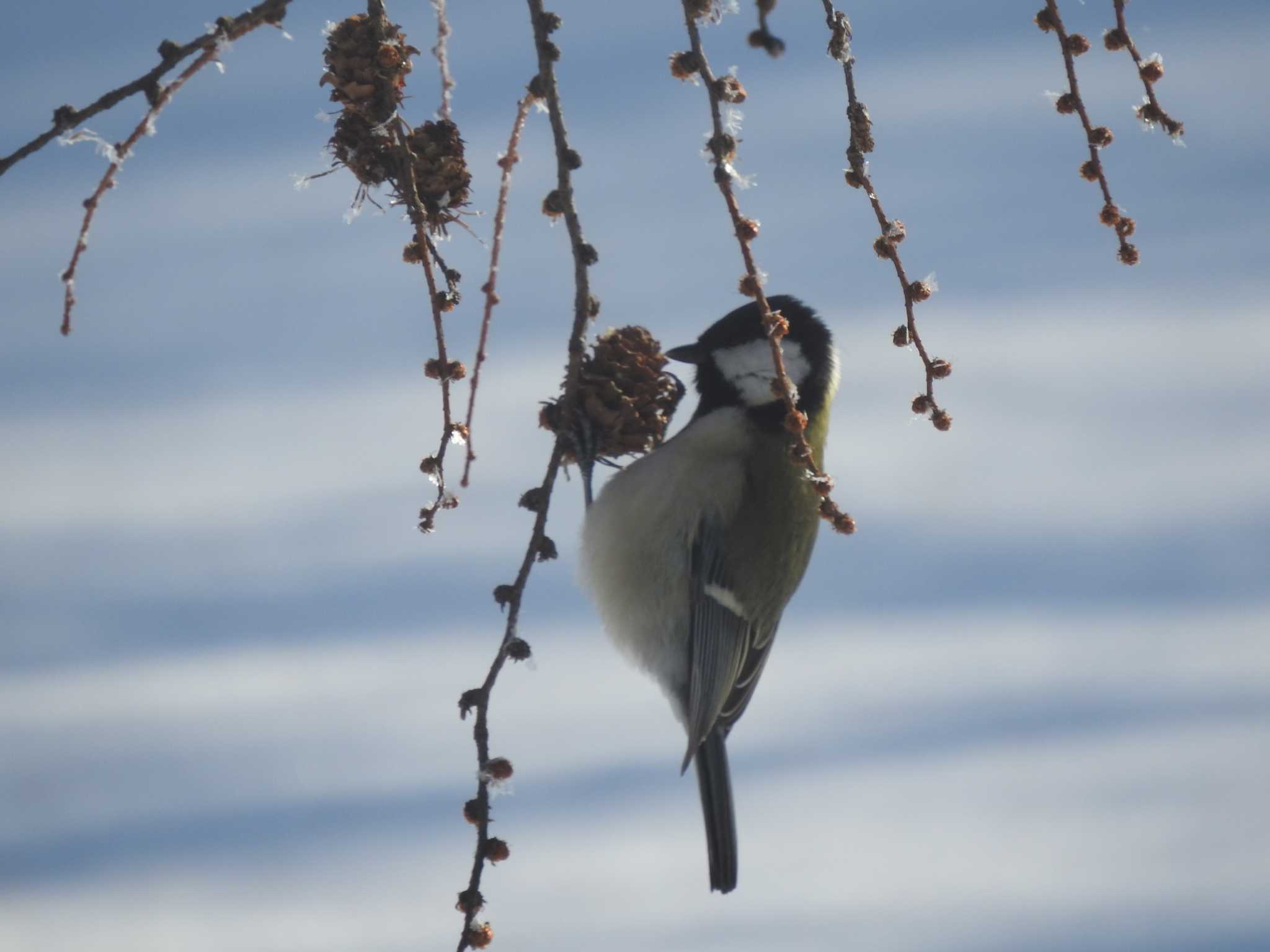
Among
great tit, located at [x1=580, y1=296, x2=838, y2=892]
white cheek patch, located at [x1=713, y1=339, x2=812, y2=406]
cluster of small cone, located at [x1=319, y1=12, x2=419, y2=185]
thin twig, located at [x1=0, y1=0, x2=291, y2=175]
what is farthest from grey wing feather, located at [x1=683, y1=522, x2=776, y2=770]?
thin twig, located at [x1=0, y1=0, x2=291, y2=175]

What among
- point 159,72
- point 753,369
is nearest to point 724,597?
point 753,369

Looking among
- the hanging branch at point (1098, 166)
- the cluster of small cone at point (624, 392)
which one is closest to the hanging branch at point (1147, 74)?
the hanging branch at point (1098, 166)

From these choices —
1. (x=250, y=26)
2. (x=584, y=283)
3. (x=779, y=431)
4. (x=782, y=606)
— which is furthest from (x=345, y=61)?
(x=782, y=606)

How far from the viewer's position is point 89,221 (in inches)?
53.1

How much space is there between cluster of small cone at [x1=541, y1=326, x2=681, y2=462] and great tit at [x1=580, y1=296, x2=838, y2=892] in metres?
0.37

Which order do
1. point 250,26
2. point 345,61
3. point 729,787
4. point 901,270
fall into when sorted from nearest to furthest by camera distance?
1. point 250,26
2. point 901,270
3. point 345,61
4. point 729,787

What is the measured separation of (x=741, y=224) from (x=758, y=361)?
1293 mm

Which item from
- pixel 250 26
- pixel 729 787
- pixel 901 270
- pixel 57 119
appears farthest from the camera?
pixel 729 787

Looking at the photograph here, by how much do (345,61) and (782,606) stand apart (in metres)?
1.32

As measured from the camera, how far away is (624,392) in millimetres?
1998

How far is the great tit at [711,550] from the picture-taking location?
2.41 metres

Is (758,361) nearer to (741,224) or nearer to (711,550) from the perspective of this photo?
(711,550)

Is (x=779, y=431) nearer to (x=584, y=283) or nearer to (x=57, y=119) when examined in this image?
(x=584, y=283)

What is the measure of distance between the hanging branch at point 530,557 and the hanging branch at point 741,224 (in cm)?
15
